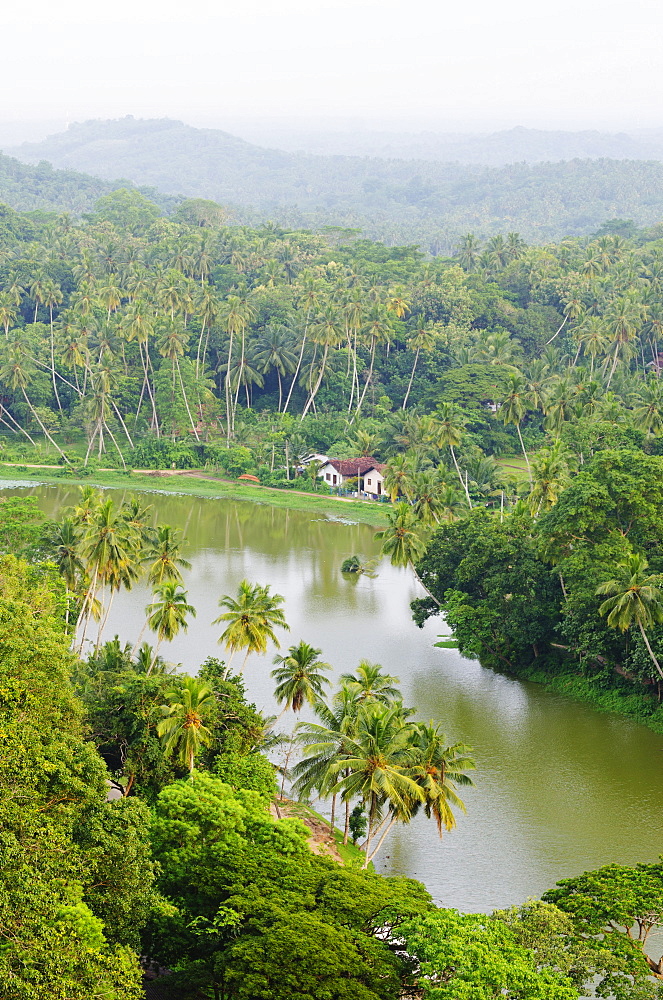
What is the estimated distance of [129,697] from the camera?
32344 mm

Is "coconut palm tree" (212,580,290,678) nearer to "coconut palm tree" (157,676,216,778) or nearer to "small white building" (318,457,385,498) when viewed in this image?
"coconut palm tree" (157,676,216,778)

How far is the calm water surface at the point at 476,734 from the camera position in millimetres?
32688

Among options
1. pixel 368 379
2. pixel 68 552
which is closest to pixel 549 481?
pixel 68 552

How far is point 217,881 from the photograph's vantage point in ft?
84.3

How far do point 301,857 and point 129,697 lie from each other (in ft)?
26.9

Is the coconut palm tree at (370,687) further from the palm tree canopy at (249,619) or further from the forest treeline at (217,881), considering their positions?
the palm tree canopy at (249,619)

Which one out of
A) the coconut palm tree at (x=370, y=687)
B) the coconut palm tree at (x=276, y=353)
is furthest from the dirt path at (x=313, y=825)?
the coconut palm tree at (x=276, y=353)

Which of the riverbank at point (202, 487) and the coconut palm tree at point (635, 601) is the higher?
the coconut palm tree at point (635, 601)

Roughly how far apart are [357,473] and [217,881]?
63.1 meters

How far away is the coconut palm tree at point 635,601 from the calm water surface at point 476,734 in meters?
4.23

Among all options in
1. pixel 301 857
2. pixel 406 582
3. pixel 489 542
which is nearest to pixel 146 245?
pixel 406 582

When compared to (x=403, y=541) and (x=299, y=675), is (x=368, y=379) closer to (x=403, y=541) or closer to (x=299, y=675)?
(x=403, y=541)

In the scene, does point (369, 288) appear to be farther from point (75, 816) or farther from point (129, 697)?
point (75, 816)

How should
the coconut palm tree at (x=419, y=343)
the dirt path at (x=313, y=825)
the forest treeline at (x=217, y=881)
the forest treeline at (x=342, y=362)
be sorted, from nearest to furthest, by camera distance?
the forest treeline at (x=217, y=881)
the dirt path at (x=313, y=825)
the forest treeline at (x=342, y=362)
the coconut palm tree at (x=419, y=343)
